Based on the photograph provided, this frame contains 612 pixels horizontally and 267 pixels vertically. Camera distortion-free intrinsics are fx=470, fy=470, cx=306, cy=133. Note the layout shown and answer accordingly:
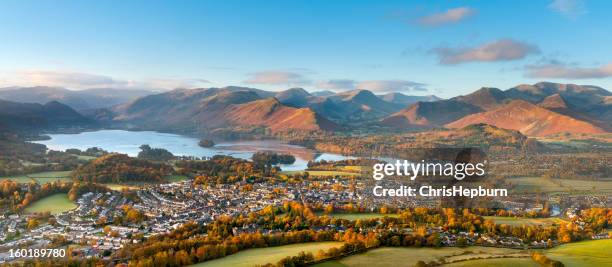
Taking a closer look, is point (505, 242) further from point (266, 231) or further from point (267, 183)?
point (267, 183)

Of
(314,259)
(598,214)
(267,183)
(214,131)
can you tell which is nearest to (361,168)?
(267,183)

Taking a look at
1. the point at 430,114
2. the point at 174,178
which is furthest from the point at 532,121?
the point at 174,178

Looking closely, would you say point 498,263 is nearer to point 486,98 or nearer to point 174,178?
point 174,178

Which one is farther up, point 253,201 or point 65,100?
point 65,100

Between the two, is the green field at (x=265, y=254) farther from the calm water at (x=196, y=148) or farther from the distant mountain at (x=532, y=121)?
the distant mountain at (x=532, y=121)

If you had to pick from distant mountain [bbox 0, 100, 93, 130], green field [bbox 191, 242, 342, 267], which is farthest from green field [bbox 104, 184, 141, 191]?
distant mountain [bbox 0, 100, 93, 130]

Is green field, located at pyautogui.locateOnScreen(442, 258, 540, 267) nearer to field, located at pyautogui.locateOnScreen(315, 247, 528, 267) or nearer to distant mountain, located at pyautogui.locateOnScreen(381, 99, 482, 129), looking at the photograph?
field, located at pyautogui.locateOnScreen(315, 247, 528, 267)
